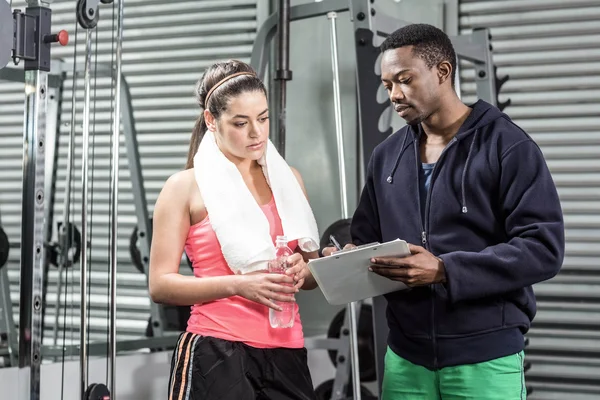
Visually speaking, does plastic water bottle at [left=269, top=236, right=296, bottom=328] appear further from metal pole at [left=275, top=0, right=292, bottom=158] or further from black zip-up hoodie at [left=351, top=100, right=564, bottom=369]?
metal pole at [left=275, top=0, right=292, bottom=158]

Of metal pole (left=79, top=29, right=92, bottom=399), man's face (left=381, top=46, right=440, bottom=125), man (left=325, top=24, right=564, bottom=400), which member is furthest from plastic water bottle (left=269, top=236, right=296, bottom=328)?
metal pole (left=79, top=29, right=92, bottom=399)

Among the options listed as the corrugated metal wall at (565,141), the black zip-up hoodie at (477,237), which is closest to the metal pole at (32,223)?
the black zip-up hoodie at (477,237)

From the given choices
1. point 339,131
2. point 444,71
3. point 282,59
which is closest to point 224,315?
point 444,71

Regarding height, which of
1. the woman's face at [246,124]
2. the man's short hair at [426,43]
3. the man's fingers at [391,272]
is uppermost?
the man's short hair at [426,43]

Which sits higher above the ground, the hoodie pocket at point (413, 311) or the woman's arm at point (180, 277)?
the woman's arm at point (180, 277)

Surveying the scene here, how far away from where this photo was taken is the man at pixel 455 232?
1.97 m

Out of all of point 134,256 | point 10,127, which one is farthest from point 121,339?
point 10,127

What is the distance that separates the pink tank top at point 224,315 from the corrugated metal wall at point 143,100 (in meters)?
1.66

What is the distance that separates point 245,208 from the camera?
217 cm

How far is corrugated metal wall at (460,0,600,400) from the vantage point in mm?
4590

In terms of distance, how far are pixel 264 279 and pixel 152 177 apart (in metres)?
2.42

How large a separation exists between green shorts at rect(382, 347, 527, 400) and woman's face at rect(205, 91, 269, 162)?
2.29ft

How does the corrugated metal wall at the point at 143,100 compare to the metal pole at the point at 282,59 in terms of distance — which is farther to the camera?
the metal pole at the point at 282,59

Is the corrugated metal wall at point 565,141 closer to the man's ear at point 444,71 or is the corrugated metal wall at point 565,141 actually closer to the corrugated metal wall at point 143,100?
the corrugated metal wall at point 143,100
